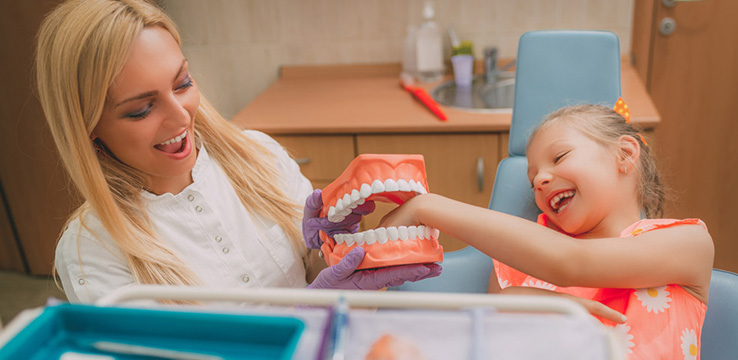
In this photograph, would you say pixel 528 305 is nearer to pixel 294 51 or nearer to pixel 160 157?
pixel 160 157

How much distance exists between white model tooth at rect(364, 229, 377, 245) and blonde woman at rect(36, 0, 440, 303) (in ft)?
0.10

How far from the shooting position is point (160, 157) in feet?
3.55

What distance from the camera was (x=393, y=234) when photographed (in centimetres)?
91

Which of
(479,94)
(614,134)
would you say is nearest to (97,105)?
(614,134)

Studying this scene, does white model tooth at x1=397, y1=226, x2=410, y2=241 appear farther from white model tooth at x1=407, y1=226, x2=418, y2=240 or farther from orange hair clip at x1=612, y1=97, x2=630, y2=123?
orange hair clip at x1=612, y1=97, x2=630, y2=123

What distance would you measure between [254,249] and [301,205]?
0.17m

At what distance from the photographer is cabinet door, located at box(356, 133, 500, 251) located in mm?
2010

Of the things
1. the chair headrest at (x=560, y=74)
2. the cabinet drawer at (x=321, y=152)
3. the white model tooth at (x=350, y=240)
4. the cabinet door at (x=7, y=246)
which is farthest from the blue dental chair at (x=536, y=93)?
the cabinet door at (x=7, y=246)

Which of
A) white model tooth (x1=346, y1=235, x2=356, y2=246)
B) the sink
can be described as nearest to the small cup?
the sink

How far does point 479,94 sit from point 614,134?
115 centimetres

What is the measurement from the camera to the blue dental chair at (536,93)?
4.68ft

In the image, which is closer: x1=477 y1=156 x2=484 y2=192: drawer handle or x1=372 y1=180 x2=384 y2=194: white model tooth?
x1=372 y1=180 x2=384 y2=194: white model tooth

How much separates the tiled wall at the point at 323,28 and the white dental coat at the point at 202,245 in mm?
1246

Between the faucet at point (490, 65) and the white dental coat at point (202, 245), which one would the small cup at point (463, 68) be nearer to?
the faucet at point (490, 65)
